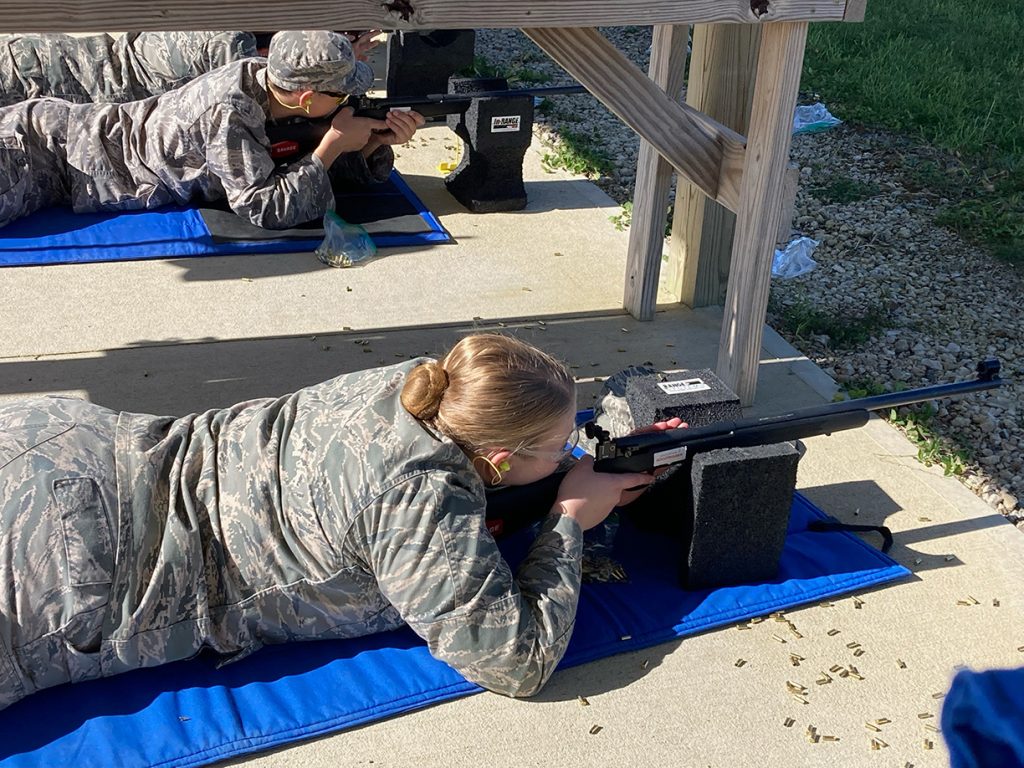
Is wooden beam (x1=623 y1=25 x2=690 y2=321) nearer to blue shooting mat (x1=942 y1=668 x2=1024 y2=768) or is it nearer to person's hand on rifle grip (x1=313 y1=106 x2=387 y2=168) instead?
person's hand on rifle grip (x1=313 y1=106 x2=387 y2=168)

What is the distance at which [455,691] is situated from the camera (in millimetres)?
2805

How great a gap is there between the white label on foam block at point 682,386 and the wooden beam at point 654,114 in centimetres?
105

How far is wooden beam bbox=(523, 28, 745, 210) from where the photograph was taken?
369 centimetres

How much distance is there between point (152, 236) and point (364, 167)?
1.25 metres

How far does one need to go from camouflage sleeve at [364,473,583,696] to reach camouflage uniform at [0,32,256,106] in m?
4.46

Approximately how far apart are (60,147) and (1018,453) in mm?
4625

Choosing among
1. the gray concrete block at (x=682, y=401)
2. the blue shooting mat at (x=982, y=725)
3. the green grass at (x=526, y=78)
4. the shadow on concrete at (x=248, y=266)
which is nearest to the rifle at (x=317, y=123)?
the shadow on concrete at (x=248, y=266)

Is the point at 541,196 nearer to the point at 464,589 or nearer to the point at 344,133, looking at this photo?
the point at 344,133

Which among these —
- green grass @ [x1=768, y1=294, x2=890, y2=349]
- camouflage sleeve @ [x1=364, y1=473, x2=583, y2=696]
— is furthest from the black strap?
green grass @ [x1=768, y1=294, x2=890, y2=349]

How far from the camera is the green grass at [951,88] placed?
244 inches

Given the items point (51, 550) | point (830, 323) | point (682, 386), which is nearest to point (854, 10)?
point (682, 386)

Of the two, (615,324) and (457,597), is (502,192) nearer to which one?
(615,324)

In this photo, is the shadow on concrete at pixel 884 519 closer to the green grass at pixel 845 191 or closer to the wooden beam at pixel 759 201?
the wooden beam at pixel 759 201

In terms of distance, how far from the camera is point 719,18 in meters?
3.58
